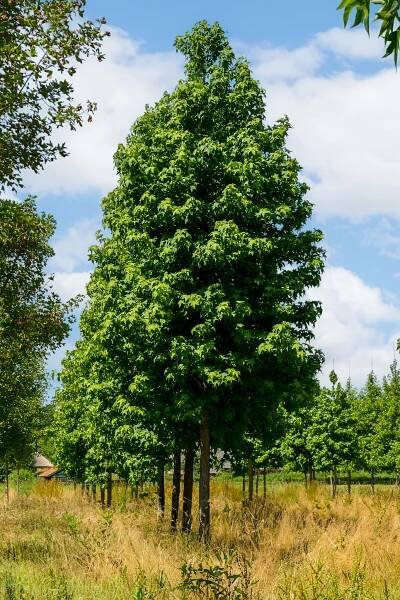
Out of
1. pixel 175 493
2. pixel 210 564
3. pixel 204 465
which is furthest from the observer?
pixel 175 493

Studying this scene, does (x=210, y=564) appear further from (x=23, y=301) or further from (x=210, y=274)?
(x=23, y=301)

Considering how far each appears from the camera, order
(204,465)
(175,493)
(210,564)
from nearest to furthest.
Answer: (210,564), (204,465), (175,493)

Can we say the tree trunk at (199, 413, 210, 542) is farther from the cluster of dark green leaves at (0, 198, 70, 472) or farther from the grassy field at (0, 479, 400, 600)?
the cluster of dark green leaves at (0, 198, 70, 472)

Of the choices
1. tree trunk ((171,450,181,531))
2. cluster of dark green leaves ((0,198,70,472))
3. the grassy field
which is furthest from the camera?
tree trunk ((171,450,181,531))

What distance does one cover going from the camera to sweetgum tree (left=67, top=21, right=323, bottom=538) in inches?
538

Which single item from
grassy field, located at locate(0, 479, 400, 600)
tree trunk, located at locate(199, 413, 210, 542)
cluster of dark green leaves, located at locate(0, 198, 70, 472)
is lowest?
grassy field, located at locate(0, 479, 400, 600)

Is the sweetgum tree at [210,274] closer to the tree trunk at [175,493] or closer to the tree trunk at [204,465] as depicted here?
the tree trunk at [204,465]

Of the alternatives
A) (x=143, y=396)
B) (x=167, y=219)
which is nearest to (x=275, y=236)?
(x=167, y=219)

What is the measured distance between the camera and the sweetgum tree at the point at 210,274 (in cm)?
1367

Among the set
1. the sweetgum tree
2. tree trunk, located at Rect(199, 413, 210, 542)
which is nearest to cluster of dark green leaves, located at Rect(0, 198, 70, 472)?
the sweetgum tree

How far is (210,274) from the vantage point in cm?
1503

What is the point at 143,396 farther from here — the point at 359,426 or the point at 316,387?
the point at 359,426

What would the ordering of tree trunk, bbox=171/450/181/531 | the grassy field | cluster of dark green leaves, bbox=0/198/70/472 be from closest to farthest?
the grassy field < cluster of dark green leaves, bbox=0/198/70/472 < tree trunk, bbox=171/450/181/531

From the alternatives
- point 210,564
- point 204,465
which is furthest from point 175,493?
point 210,564
